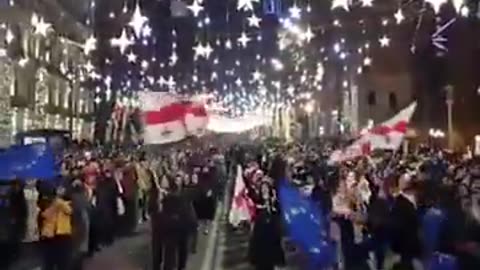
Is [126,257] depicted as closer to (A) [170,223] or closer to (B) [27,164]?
(A) [170,223]

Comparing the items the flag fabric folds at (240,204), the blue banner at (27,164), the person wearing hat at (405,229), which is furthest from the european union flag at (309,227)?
the flag fabric folds at (240,204)

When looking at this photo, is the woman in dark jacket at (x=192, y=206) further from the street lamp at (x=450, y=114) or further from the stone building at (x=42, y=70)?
the street lamp at (x=450, y=114)

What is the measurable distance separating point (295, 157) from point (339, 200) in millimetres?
14894

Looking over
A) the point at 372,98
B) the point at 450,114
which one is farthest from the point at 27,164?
the point at 372,98

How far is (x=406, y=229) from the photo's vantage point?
12.9m

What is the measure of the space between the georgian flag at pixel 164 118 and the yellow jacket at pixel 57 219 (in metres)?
1.35

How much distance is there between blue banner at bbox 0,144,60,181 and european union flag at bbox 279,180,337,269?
321 cm

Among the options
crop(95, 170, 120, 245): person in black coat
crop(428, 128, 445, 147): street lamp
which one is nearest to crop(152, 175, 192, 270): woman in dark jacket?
crop(95, 170, 120, 245): person in black coat

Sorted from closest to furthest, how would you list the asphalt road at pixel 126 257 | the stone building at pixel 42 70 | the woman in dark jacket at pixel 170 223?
the woman in dark jacket at pixel 170 223, the asphalt road at pixel 126 257, the stone building at pixel 42 70

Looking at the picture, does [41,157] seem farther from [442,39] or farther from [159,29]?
[159,29]

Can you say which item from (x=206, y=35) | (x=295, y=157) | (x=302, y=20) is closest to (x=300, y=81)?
→ (x=206, y=35)

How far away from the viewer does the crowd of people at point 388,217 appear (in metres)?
10.8

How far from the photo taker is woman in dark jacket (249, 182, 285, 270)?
48.4 ft

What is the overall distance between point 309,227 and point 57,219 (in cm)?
350
